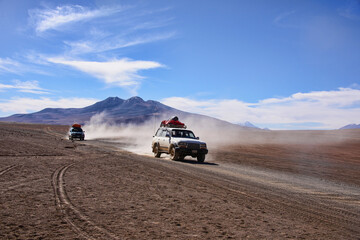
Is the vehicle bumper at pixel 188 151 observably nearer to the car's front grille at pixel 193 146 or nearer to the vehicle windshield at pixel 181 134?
the car's front grille at pixel 193 146

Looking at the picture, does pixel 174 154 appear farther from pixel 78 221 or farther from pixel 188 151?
pixel 78 221

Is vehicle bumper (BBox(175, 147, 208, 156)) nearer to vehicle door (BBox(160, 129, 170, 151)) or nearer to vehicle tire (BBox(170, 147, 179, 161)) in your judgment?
vehicle tire (BBox(170, 147, 179, 161))

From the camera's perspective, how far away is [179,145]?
1748 cm

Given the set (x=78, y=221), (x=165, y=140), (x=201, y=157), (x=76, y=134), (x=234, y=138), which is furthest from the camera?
(x=234, y=138)

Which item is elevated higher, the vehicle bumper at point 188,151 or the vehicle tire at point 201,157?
the vehicle bumper at point 188,151

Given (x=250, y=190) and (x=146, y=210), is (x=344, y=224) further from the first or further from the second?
(x=146, y=210)

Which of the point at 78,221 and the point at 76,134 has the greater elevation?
the point at 76,134

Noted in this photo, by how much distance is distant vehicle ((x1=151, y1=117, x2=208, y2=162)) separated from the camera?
1748 cm

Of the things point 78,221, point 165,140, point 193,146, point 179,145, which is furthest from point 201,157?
point 78,221

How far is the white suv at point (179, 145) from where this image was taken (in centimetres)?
1748

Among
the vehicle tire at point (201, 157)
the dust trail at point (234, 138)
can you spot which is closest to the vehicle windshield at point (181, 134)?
the vehicle tire at point (201, 157)

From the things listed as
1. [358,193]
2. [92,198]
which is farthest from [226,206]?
[358,193]

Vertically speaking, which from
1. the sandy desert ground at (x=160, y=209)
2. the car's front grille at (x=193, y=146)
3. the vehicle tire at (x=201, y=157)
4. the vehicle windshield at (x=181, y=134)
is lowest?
the sandy desert ground at (x=160, y=209)

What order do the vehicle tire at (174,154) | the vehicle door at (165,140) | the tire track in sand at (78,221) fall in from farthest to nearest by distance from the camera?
the vehicle door at (165,140) → the vehicle tire at (174,154) → the tire track in sand at (78,221)
